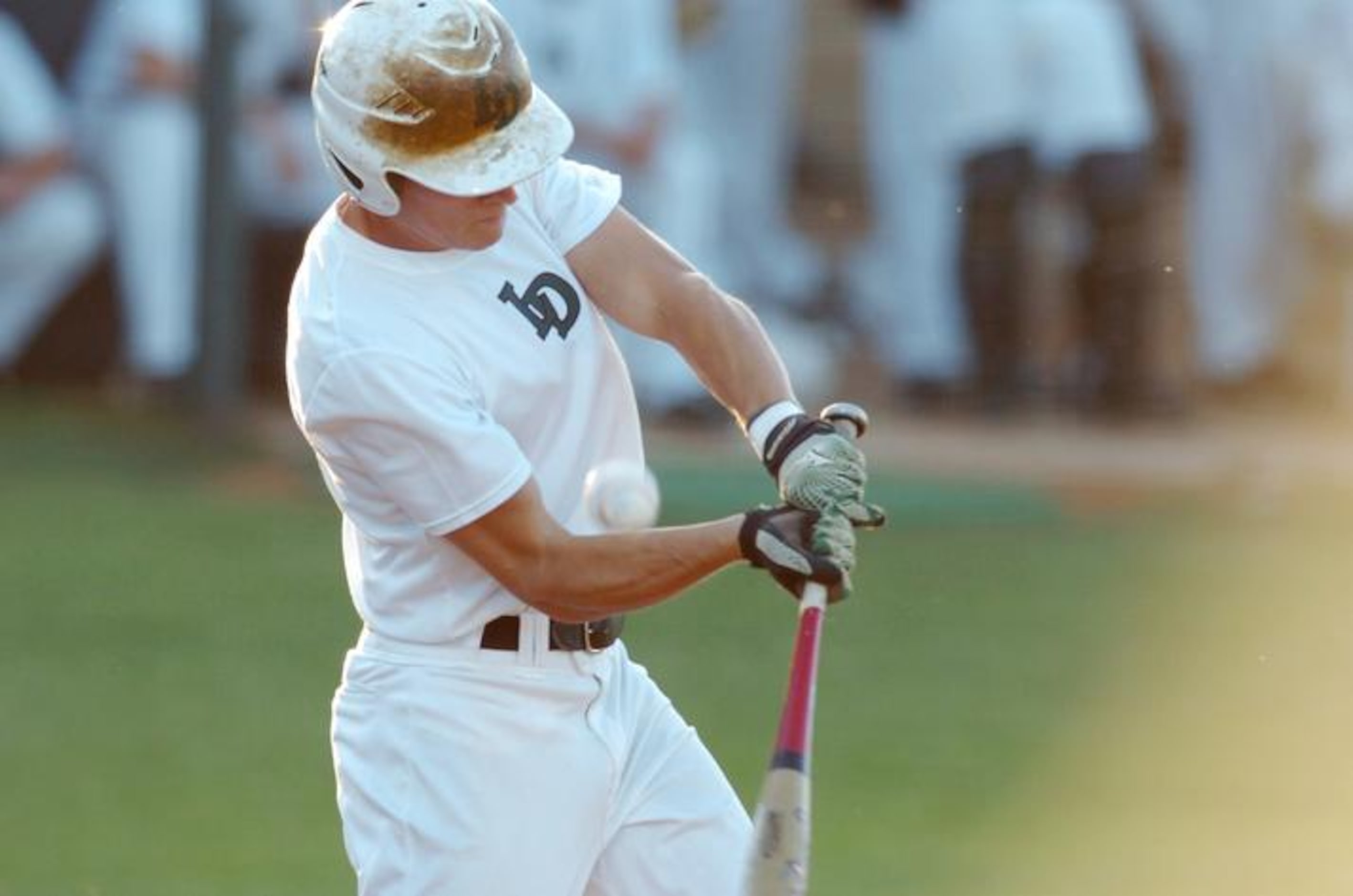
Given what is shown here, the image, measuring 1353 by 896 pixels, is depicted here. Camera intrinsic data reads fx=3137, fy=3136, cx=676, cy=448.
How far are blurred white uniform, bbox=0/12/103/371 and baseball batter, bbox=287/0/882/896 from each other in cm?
813

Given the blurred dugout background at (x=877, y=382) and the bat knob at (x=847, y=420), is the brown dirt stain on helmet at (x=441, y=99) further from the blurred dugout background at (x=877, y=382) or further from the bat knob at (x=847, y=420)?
the blurred dugout background at (x=877, y=382)

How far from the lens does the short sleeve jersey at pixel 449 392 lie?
4.52 m

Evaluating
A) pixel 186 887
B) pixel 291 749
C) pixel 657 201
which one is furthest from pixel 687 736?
pixel 657 201

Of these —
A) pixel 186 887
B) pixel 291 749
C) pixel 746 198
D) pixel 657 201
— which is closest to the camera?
pixel 186 887

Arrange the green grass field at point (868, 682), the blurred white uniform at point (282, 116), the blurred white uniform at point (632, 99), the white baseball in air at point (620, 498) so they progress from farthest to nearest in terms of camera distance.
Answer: the blurred white uniform at point (282, 116) → the blurred white uniform at point (632, 99) → the green grass field at point (868, 682) → the white baseball in air at point (620, 498)

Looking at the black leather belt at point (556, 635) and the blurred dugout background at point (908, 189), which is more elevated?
the blurred dugout background at point (908, 189)

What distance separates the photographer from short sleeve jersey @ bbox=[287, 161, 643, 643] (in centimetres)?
452

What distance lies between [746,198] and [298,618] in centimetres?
452

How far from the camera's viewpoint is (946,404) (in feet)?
42.7

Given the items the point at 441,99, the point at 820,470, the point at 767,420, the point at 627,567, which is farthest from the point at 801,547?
the point at 441,99

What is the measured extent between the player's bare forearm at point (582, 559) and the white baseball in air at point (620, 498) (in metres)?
0.07

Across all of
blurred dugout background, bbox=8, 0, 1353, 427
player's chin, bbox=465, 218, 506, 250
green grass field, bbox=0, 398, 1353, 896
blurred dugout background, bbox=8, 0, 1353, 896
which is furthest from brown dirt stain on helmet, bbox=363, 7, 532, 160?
blurred dugout background, bbox=8, 0, 1353, 427

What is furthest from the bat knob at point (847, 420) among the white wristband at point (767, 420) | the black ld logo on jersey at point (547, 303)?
the black ld logo on jersey at point (547, 303)

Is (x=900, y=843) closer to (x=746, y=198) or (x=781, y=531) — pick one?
(x=781, y=531)
